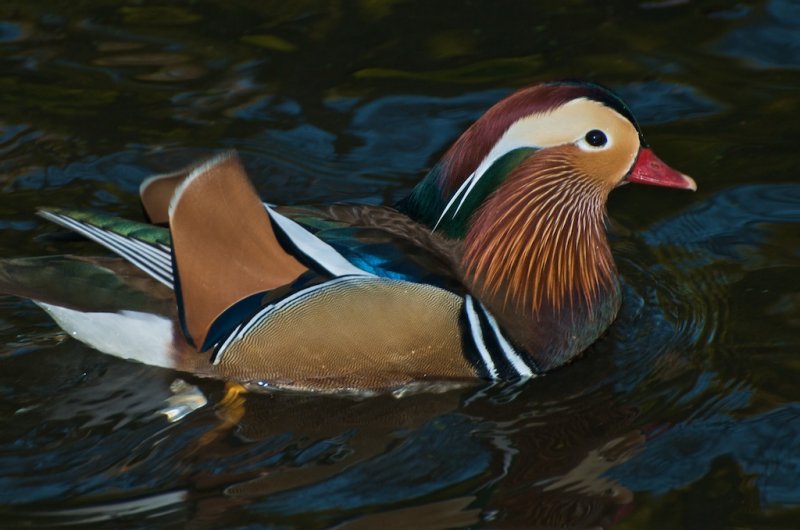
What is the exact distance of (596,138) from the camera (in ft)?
18.5

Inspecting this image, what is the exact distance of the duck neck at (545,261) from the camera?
5.63m

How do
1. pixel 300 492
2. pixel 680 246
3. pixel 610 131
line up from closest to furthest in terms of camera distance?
pixel 300 492
pixel 610 131
pixel 680 246

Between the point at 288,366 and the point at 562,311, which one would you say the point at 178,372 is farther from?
the point at 562,311

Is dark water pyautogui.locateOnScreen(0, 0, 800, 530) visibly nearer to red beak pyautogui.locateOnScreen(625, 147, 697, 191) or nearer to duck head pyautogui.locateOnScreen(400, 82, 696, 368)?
duck head pyautogui.locateOnScreen(400, 82, 696, 368)

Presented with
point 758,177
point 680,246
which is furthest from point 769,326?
point 758,177

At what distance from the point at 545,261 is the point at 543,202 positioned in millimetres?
250

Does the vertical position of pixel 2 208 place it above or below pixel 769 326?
above

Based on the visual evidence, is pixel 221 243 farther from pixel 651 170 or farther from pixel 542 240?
pixel 651 170

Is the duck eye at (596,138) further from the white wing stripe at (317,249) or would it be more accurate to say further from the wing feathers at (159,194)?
the wing feathers at (159,194)

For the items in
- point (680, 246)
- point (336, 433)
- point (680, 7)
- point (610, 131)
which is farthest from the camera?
point (680, 7)

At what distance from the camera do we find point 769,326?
5.77 metres

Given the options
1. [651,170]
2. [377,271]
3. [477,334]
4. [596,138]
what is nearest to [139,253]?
[377,271]

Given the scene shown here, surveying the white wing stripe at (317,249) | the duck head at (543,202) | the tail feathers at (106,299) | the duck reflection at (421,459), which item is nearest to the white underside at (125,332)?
the tail feathers at (106,299)

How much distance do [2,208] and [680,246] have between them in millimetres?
3154
